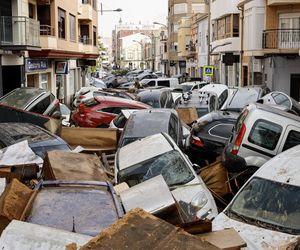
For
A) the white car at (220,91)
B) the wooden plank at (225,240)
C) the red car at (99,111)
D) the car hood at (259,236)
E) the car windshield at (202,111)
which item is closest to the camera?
the wooden plank at (225,240)

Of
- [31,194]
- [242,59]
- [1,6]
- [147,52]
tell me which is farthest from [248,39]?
[147,52]

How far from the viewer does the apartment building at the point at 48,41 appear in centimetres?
2192

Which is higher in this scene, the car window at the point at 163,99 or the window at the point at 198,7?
the window at the point at 198,7

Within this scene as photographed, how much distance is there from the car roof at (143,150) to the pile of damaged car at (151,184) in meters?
0.02

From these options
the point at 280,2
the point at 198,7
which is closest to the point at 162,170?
the point at 280,2

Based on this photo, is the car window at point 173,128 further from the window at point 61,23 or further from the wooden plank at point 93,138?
the window at point 61,23

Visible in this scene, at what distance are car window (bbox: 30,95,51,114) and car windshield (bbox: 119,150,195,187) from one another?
20.4 ft

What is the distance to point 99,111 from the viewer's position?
54.9ft

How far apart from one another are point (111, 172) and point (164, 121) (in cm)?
257

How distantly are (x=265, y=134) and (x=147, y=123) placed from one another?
2.94 meters

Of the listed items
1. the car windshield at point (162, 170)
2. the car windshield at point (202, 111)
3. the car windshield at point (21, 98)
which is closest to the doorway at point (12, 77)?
the car windshield at point (21, 98)

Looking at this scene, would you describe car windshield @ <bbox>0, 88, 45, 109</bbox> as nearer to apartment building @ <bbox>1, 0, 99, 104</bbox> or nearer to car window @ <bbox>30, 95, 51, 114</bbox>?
car window @ <bbox>30, 95, 51, 114</bbox>

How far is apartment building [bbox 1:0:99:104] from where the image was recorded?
21922 mm

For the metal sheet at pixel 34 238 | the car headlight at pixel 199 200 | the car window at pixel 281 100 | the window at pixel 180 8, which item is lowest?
the car headlight at pixel 199 200
